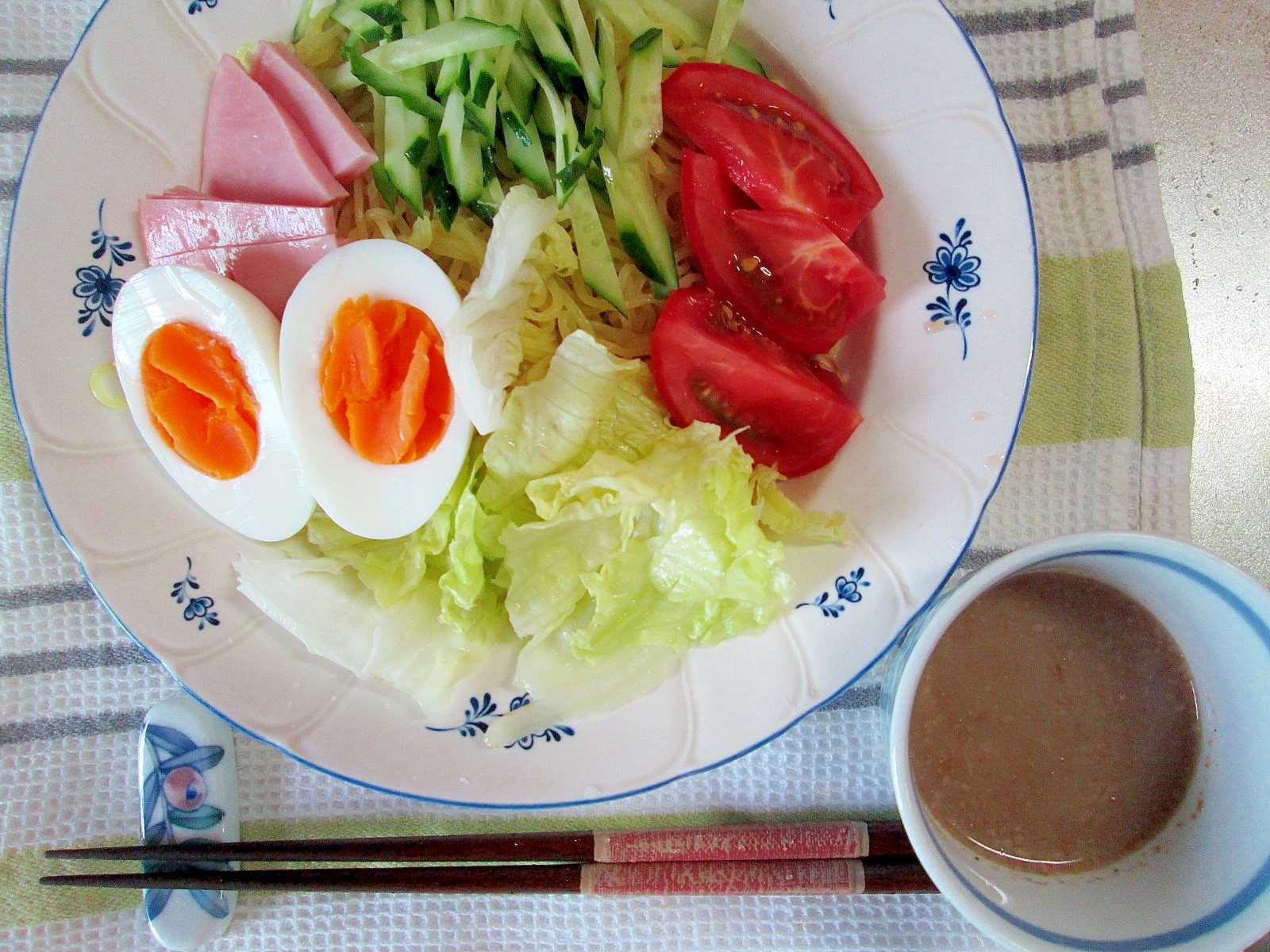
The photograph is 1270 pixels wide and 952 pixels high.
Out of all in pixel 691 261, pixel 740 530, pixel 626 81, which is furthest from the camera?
pixel 691 261

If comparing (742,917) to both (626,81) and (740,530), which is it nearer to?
(740,530)

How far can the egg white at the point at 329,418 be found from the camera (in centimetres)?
150

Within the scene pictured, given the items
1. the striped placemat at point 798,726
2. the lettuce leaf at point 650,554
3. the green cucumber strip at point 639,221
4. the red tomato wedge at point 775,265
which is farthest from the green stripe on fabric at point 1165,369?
the green cucumber strip at point 639,221

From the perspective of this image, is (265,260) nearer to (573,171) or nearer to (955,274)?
(573,171)

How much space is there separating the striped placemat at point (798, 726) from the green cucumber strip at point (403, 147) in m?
0.91

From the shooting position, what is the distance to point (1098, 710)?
1463mm

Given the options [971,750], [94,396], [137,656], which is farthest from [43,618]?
[971,750]

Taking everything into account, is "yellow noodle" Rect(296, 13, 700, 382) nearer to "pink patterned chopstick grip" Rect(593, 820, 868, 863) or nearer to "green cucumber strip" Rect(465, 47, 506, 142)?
"green cucumber strip" Rect(465, 47, 506, 142)

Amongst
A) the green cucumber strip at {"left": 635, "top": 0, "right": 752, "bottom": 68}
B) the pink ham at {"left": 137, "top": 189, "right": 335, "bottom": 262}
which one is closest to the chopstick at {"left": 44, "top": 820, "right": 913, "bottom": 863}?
the pink ham at {"left": 137, "top": 189, "right": 335, "bottom": 262}

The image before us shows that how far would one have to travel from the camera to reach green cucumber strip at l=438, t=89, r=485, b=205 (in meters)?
1.47

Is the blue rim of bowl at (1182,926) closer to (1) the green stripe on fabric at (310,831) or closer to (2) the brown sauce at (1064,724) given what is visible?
(2) the brown sauce at (1064,724)

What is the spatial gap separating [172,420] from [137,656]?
63 centimetres

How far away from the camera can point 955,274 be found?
1.49 metres

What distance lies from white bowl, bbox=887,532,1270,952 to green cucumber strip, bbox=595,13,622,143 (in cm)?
107
